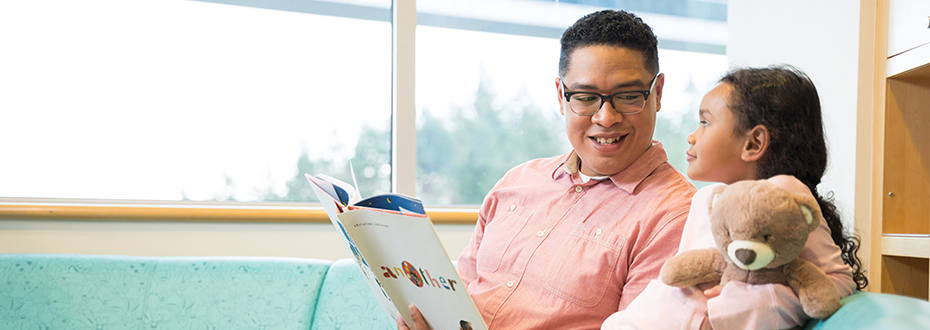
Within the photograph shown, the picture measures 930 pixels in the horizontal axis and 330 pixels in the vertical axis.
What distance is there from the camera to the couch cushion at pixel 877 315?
61 cm

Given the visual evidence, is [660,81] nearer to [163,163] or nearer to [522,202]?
[522,202]

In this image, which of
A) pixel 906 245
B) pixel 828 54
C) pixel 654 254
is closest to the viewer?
pixel 654 254

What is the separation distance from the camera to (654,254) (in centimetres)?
94

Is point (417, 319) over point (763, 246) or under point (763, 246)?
under

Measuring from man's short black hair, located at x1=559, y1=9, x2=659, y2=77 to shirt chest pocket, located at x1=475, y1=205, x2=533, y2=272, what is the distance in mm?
303

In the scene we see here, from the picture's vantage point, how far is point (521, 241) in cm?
112

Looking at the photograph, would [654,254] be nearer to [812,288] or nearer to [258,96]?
[812,288]

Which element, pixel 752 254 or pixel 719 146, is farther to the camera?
pixel 719 146

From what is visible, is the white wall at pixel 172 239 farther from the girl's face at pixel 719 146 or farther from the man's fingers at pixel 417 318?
the girl's face at pixel 719 146

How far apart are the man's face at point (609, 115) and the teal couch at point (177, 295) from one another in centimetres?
70

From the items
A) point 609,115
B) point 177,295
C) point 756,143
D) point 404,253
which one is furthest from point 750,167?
point 177,295

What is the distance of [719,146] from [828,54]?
43.3 inches

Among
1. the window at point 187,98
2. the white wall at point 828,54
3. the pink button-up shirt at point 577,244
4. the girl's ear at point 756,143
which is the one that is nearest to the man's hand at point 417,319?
the pink button-up shirt at point 577,244

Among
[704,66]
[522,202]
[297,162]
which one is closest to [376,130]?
[297,162]
